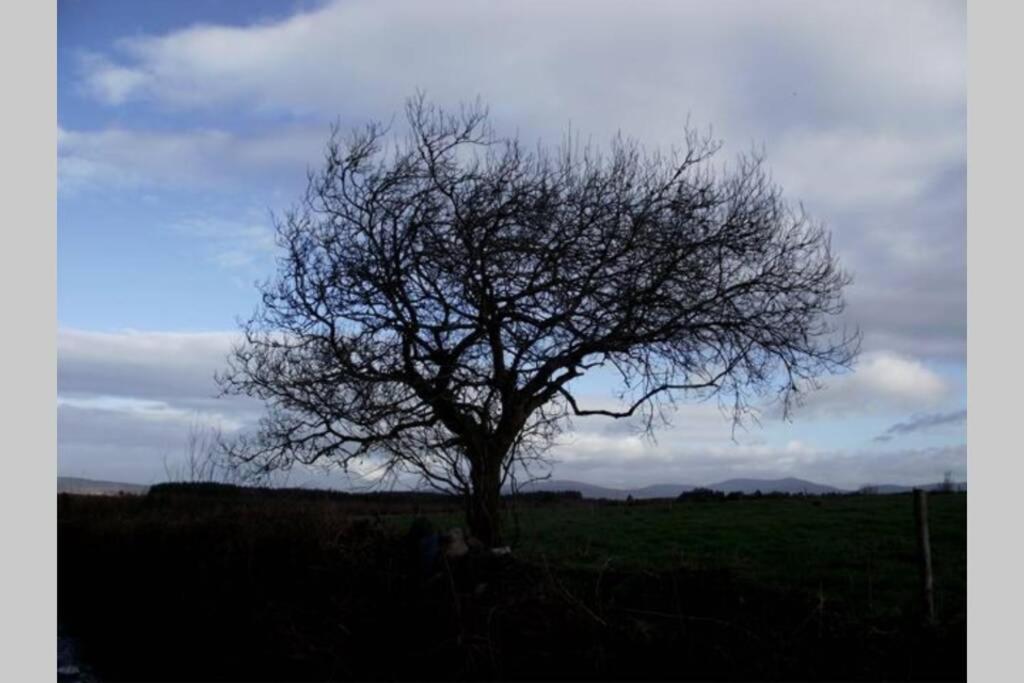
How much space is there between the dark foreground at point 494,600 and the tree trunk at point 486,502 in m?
0.67

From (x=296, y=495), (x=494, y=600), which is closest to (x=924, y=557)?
(x=494, y=600)

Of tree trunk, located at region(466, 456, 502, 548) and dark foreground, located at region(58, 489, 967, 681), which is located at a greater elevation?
tree trunk, located at region(466, 456, 502, 548)

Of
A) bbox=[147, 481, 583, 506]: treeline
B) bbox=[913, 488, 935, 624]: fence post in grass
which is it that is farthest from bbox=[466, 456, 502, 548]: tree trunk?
bbox=[913, 488, 935, 624]: fence post in grass

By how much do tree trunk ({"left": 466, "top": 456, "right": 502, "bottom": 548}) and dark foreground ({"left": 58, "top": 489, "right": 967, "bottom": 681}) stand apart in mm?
674

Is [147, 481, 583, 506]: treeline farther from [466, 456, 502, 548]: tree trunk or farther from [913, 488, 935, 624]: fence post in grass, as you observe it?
[913, 488, 935, 624]: fence post in grass

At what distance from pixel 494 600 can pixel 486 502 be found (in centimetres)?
415

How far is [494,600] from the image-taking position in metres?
11.0

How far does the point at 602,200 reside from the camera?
52.5ft

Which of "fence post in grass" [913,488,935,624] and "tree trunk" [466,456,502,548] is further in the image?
"tree trunk" [466,456,502,548]

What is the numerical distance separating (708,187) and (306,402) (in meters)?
7.14

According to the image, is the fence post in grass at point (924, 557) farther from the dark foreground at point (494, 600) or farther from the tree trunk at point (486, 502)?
the tree trunk at point (486, 502)

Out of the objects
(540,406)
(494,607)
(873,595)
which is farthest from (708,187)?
(494,607)

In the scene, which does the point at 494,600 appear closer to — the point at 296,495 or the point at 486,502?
the point at 486,502

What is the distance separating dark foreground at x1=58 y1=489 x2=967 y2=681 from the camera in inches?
371
